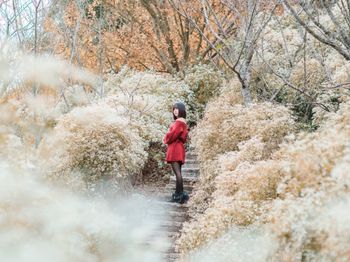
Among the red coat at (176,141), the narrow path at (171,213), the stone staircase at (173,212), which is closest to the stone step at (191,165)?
the stone staircase at (173,212)

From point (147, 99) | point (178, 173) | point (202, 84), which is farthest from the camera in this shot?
point (202, 84)

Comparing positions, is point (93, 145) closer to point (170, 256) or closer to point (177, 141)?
point (177, 141)

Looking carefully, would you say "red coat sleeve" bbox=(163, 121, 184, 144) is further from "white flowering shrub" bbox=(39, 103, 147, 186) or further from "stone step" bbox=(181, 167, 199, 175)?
"stone step" bbox=(181, 167, 199, 175)

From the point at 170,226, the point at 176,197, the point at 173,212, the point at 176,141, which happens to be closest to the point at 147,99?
the point at 176,141

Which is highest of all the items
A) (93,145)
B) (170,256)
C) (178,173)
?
(93,145)

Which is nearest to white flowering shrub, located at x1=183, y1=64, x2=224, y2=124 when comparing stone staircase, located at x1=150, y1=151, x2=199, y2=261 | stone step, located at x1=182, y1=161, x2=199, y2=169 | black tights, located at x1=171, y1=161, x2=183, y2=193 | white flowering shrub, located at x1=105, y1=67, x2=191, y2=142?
white flowering shrub, located at x1=105, y1=67, x2=191, y2=142

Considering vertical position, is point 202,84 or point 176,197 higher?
point 202,84

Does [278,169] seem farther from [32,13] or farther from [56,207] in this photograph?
[32,13]

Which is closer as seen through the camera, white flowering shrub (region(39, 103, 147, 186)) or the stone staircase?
the stone staircase

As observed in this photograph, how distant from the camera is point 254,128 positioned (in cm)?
600

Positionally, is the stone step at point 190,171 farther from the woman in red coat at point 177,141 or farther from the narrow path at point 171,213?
the woman in red coat at point 177,141

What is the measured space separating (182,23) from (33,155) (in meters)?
8.72

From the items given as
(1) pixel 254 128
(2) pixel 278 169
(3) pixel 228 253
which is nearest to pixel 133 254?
(3) pixel 228 253

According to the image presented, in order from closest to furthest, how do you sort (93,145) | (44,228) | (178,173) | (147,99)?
1. (44,228)
2. (93,145)
3. (178,173)
4. (147,99)
